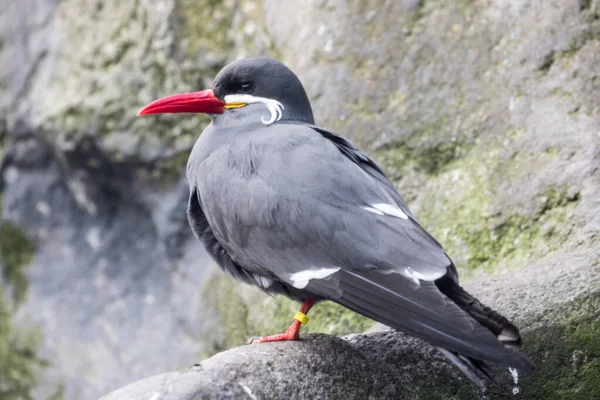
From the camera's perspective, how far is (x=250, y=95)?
3283 mm

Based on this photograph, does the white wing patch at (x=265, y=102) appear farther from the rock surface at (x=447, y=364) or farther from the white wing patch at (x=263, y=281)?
the rock surface at (x=447, y=364)

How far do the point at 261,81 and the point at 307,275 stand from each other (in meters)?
0.93

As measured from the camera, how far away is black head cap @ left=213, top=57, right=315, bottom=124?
3.25 m

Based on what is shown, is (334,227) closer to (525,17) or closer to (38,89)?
(525,17)

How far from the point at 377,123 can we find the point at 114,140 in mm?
1804

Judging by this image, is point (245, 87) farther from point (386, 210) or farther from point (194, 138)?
point (194, 138)

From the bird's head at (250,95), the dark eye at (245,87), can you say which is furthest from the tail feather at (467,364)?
the dark eye at (245,87)

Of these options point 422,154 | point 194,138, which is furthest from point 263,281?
point 194,138

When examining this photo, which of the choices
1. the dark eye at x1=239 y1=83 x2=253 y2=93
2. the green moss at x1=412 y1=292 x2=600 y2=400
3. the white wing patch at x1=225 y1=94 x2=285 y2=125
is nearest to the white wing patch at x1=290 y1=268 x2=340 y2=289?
the green moss at x1=412 y1=292 x2=600 y2=400

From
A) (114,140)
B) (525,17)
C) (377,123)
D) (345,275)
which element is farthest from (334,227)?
(114,140)

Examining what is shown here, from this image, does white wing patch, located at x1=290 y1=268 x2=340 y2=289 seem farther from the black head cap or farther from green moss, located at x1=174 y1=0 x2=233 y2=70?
green moss, located at x1=174 y1=0 x2=233 y2=70

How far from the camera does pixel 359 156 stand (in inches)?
118

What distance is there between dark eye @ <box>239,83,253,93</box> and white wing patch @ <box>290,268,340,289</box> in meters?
0.89

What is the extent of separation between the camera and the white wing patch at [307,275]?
2633 mm
